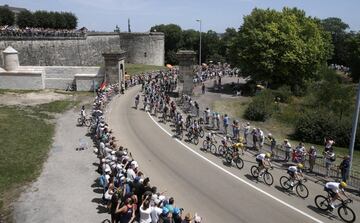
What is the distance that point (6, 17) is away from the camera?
197 ft

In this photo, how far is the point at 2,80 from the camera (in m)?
39.2

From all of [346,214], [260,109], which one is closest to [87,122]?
[260,109]

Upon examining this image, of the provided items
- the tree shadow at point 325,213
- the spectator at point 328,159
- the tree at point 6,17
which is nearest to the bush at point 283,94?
the spectator at point 328,159

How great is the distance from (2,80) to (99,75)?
29.7 ft

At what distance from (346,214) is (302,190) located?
225 centimetres

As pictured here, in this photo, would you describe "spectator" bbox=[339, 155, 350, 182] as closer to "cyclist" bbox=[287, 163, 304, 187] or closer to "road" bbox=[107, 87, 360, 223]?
"road" bbox=[107, 87, 360, 223]

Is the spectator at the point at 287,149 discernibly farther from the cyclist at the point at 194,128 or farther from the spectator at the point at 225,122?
the spectator at the point at 225,122

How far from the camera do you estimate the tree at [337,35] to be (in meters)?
96.4

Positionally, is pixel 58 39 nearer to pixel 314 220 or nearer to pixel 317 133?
pixel 317 133

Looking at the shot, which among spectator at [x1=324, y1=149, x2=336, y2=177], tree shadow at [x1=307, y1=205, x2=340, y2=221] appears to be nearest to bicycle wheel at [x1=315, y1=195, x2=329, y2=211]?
tree shadow at [x1=307, y1=205, x2=340, y2=221]

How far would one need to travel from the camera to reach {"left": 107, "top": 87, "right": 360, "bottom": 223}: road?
1528 centimetres

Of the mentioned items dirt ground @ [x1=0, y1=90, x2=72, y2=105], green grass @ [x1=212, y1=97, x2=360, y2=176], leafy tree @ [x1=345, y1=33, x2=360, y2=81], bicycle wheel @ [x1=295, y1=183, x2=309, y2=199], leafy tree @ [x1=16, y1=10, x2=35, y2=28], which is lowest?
green grass @ [x1=212, y1=97, x2=360, y2=176]

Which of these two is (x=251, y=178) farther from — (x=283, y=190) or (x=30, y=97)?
(x=30, y=97)

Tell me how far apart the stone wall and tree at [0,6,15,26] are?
1126cm
